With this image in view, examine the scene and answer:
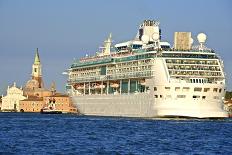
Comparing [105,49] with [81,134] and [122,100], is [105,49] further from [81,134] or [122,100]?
[81,134]

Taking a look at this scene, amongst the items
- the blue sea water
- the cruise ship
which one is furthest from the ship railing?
the blue sea water

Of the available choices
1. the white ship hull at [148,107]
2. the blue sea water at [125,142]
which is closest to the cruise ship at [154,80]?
the white ship hull at [148,107]

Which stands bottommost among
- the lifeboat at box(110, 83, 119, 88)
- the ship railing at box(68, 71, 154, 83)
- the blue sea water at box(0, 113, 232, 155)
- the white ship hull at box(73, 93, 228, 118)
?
the blue sea water at box(0, 113, 232, 155)

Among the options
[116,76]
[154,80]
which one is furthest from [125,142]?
[116,76]

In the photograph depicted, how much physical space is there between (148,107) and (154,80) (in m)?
3.24

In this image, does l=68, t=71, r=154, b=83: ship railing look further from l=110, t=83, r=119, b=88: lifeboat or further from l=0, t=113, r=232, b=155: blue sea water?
l=0, t=113, r=232, b=155: blue sea water

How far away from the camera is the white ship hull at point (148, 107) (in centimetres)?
8594

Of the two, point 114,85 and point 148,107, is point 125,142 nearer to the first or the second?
point 148,107

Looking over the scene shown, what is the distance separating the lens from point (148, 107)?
90.3 metres

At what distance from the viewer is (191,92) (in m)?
85.8

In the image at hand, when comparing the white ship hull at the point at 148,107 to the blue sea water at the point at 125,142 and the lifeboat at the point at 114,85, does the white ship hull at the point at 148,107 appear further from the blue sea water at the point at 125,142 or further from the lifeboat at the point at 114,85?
the blue sea water at the point at 125,142

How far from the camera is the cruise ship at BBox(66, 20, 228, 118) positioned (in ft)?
283

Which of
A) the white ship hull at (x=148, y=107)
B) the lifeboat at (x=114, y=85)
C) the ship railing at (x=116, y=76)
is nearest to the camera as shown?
the white ship hull at (x=148, y=107)

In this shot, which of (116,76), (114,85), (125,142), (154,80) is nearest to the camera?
(125,142)
